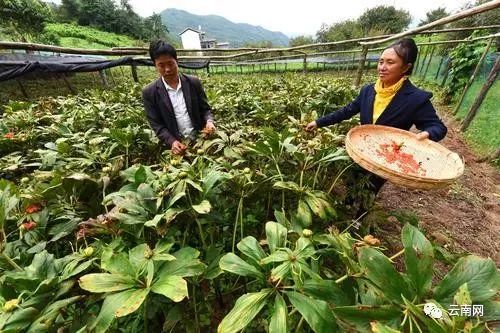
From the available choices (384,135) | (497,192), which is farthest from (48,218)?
(497,192)

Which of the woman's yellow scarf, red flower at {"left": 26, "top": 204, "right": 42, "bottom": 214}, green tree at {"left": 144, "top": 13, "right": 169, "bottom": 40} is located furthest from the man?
green tree at {"left": 144, "top": 13, "right": 169, "bottom": 40}

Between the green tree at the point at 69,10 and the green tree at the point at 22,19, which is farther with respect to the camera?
the green tree at the point at 69,10

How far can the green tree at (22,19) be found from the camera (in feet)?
66.5

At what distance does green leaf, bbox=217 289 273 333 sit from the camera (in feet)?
2.82

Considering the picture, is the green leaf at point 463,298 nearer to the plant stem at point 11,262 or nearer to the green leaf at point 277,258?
the green leaf at point 277,258

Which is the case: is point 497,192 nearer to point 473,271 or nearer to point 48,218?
point 473,271

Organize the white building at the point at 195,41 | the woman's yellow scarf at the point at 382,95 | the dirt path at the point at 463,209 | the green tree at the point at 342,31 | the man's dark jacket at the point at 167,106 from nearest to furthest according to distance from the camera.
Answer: the woman's yellow scarf at the point at 382,95
the man's dark jacket at the point at 167,106
the dirt path at the point at 463,209
the green tree at the point at 342,31
the white building at the point at 195,41

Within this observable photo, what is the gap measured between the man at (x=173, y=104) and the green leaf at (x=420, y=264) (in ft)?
6.19

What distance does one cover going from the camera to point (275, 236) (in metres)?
1.15

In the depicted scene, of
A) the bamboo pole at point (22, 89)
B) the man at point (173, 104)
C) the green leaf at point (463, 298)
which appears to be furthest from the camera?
the bamboo pole at point (22, 89)

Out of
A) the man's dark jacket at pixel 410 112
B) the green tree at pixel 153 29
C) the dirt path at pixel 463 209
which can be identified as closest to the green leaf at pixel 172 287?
the man's dark jacket at pixel 410 112

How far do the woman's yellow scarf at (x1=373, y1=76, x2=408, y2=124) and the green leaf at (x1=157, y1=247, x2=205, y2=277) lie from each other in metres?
1.94

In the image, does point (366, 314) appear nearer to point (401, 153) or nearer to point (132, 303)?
point (132, 303)

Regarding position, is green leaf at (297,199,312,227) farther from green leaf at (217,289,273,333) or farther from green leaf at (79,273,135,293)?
green leaf at (79,273,135,293)
